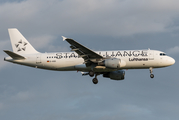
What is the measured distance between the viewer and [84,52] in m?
46.7

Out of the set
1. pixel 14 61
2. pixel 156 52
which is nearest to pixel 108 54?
pixel 156 52

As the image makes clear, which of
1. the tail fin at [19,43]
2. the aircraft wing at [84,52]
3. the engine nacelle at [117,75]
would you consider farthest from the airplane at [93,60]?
the engine nacelle at [117,75]

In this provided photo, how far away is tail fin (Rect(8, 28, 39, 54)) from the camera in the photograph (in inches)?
2119

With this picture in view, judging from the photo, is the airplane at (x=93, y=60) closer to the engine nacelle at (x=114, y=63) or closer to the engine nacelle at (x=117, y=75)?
the engine nacelle at (x=114, y=63)

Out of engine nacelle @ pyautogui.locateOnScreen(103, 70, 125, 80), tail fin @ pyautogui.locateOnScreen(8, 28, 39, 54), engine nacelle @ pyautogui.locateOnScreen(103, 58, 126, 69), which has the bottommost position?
engine nacelle @ pyautogui.locateOnScreen(103, 70, 125, 80)

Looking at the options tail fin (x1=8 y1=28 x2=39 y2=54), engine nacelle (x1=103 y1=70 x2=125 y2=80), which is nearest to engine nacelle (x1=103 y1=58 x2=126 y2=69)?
engine nacelle (x1=103 y1=70 x2=125 y2=80)

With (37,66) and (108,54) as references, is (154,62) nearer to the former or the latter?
(108,54)

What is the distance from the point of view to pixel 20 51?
5384 centimetres

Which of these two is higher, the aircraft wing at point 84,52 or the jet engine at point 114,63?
the aircraft wing at point 84,52

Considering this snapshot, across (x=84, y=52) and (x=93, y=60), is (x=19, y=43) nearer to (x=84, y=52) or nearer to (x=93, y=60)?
(x=84, y=52)

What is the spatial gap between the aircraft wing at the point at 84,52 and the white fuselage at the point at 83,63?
1569mm

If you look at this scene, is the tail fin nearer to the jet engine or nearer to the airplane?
the airplane

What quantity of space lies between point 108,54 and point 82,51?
4.91m

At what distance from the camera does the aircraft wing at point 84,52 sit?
1748 inches
